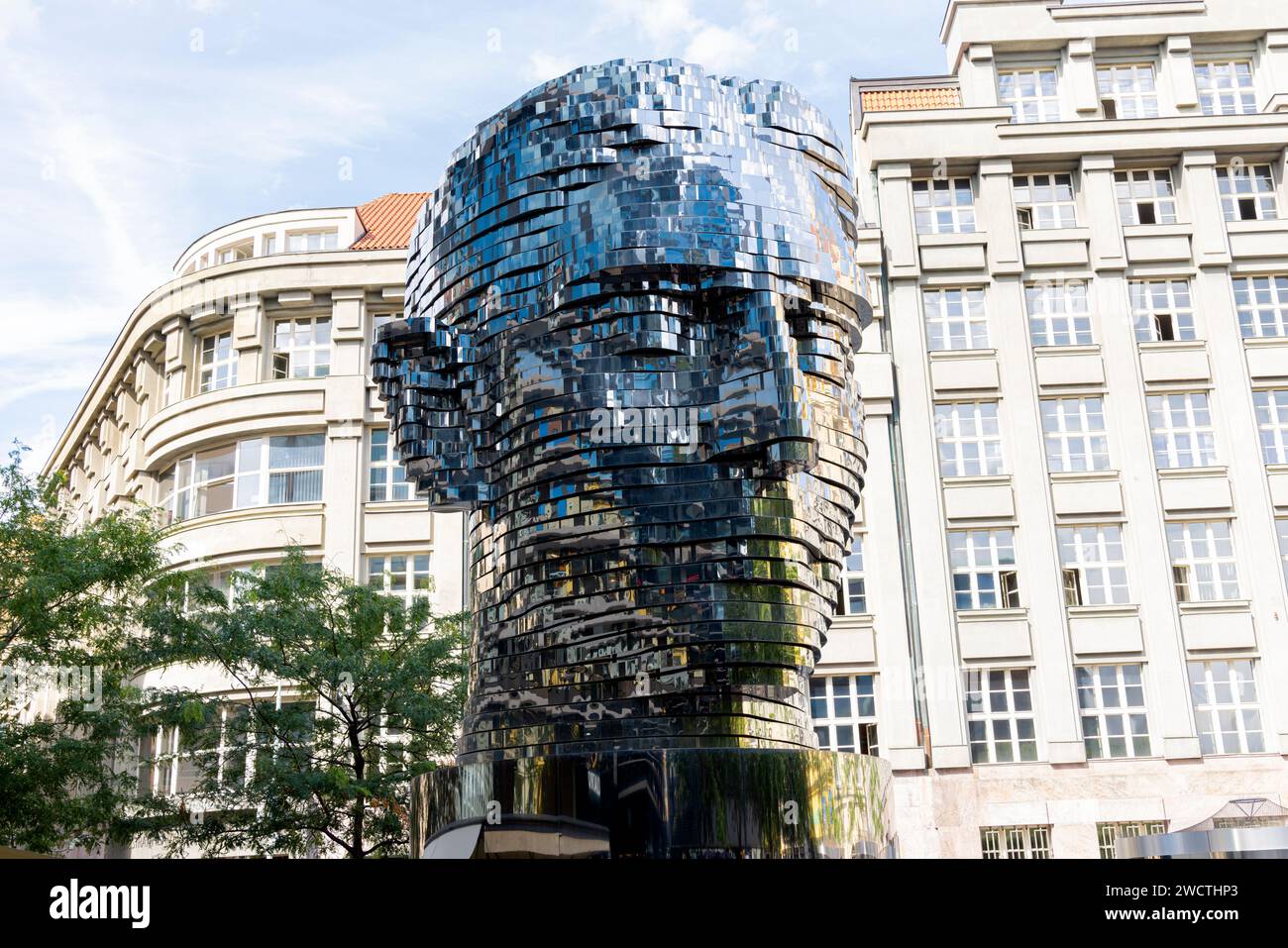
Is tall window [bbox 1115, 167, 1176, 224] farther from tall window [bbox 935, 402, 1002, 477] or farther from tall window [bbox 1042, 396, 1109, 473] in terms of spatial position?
tall window [bbox 935, 402, 1002, 477]

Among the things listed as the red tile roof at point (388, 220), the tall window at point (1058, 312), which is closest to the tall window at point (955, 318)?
the tall window at point (1058, 312)

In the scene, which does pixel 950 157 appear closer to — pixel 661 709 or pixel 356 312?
pixel 356 312

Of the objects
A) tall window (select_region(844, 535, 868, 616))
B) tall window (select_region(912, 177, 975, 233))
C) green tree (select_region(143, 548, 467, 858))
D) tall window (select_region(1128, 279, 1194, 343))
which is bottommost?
green tree (select_region(143, 548, 467, 858))

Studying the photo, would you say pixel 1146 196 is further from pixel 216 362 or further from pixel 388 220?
pixel 216 362

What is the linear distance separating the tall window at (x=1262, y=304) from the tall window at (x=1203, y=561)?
4.74 metres

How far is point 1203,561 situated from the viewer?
26625 mm

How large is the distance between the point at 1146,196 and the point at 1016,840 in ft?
49.5

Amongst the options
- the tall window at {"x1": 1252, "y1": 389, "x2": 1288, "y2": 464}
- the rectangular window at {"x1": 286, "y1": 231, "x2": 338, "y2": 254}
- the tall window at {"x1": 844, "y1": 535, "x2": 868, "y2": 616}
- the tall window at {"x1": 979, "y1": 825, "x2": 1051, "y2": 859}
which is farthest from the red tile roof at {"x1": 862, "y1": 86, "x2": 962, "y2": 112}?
the tall window at {"x1": 979, "y1": 825, "x2": 1051, "y2": 859}

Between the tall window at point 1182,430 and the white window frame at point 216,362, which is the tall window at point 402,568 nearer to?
the white window frame at point 216,362

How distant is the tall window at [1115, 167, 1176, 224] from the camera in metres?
29.2

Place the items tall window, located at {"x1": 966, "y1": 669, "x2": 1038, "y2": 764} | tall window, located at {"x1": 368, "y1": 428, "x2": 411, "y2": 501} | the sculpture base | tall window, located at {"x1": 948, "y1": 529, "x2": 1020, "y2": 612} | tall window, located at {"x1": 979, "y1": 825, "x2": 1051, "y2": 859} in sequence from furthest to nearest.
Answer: tall window, located at {"x1": 368, "y1": 428, "x2": 411, "y2": 501} < tall window, located at {"x1": 948, "y1": 529, "x2": 1020, "y2": 612} < tall window, located at {"x1": 966, "y1": 669, "x2": 1038, "y2": 764} < tall window, located at {"x1": 979, "y1": 825, "x2": 1051, "y2": 859} < the sculpture base

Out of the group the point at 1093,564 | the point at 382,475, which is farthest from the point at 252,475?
the point at 1093,564

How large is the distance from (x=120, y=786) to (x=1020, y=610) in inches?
678

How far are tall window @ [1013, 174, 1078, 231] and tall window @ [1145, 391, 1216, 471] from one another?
4.68 m
